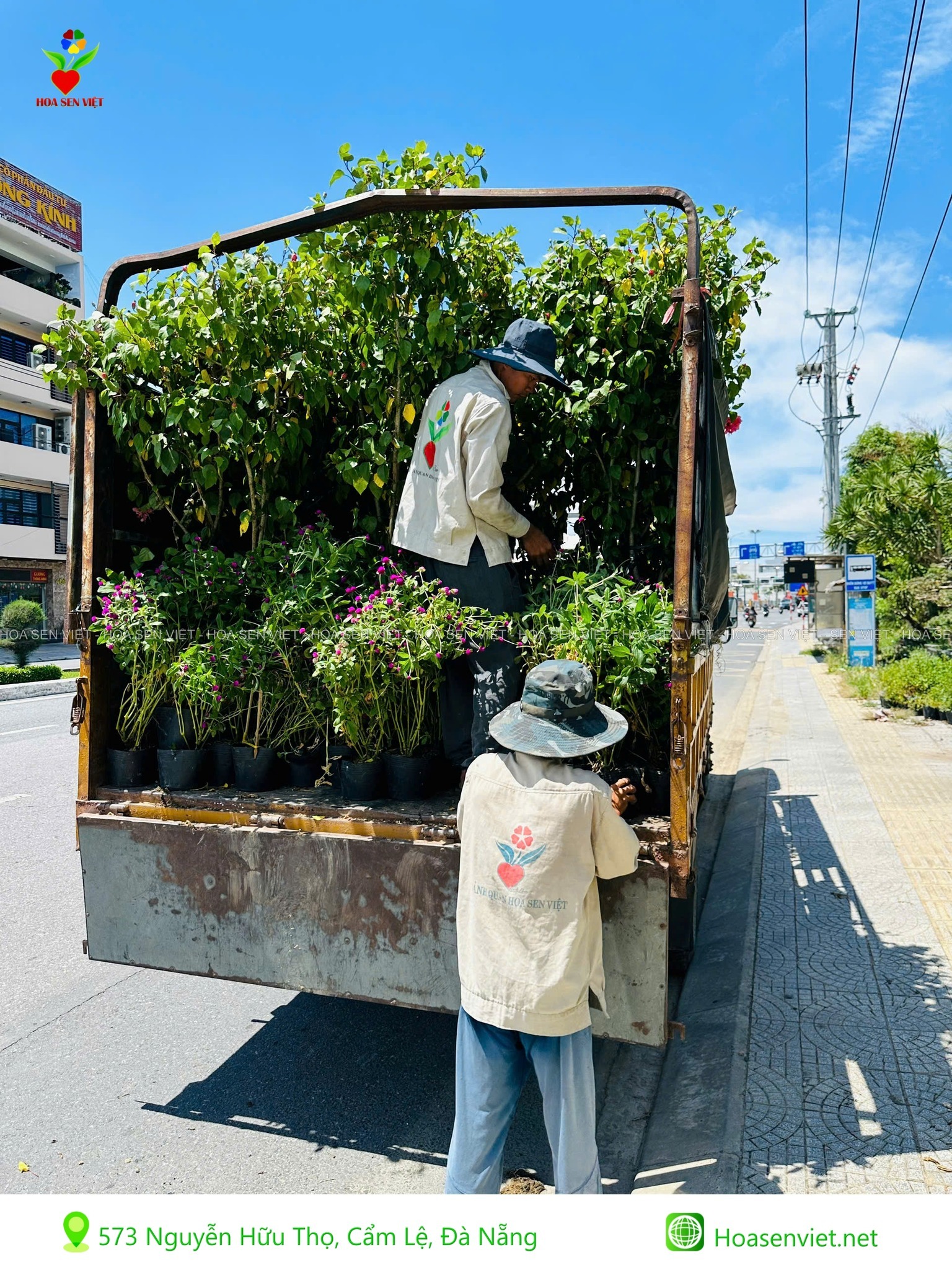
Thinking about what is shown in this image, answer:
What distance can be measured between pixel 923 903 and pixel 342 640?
3.83 meters

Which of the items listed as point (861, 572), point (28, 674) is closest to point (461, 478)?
point (861, 572)

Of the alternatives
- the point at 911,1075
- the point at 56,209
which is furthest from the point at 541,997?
the point at 56,209

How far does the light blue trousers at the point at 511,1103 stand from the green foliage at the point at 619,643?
109 centimetres

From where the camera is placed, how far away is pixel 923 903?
5035mm

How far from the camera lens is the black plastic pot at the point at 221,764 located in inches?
139

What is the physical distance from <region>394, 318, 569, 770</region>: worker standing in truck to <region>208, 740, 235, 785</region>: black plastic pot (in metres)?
0.87

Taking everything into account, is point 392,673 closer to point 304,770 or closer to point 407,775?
point 407,775

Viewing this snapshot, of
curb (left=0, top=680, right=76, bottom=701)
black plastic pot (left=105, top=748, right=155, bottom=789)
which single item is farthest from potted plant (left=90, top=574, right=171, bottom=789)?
curb (left=0, top=680, right=76, bottom=701)

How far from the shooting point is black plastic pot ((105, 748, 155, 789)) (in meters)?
3.50

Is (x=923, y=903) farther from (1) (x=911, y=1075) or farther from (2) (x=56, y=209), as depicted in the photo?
(2) (x=56, y=209)

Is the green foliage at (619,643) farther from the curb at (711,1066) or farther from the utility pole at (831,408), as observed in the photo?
the utility pole at (831,408)
